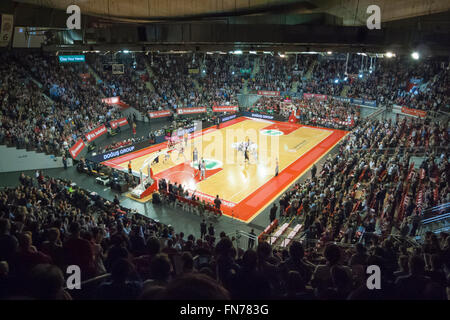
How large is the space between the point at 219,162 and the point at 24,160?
12.6 metres

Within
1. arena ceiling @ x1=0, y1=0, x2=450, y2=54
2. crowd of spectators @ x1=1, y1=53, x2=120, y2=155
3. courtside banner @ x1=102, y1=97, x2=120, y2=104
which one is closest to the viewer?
arena ceiling @ x1=0, y1=0, x2=450, y2=54

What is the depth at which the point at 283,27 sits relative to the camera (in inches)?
474

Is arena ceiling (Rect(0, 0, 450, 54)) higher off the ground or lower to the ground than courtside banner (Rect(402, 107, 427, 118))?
higher

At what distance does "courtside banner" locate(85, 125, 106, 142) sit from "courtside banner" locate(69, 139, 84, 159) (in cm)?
145

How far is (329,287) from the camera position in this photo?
3.54 meters

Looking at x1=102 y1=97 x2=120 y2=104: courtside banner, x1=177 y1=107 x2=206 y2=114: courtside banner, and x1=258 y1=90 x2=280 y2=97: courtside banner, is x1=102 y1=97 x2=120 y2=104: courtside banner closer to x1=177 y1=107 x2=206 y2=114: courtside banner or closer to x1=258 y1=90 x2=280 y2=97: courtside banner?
x1=177 y1=107 x2=206 y2=114: courtside banner

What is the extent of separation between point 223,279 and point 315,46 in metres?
11.5

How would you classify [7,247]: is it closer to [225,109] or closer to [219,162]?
[219,162]

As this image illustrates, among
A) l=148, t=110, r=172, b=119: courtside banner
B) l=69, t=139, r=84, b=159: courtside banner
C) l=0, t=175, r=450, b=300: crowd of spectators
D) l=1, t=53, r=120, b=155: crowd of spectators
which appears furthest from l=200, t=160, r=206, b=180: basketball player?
l=148, t=110, r=172, b=119: courtside banner

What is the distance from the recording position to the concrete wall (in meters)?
19.8

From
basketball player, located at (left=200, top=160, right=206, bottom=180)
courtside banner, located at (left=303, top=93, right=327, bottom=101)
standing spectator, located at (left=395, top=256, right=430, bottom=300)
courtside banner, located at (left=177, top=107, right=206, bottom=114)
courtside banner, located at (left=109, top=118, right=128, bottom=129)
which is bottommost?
basketball player, located at (left=200, top=160, right=206, bottom=180)

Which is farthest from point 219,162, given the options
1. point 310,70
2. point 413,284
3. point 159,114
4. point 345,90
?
point 310,70

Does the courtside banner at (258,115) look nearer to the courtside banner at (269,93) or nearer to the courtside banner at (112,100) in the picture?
the courtside banner at (269,93)
